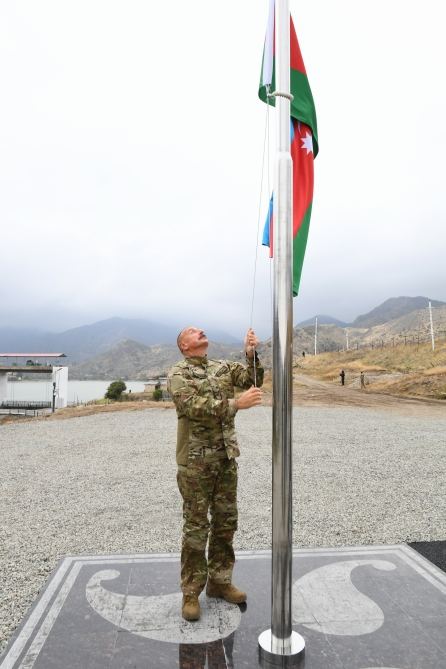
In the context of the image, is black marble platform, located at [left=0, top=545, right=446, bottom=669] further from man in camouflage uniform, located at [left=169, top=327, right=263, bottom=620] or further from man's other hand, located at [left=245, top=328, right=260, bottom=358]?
man's other hand, located at [left=245, top=328, right=260, bottom=358]

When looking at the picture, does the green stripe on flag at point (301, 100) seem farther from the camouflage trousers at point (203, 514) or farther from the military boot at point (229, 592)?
the military boot at point (229, 592)

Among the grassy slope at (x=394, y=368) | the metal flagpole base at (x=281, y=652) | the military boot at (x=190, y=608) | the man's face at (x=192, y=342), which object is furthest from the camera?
the grassy slope at (x=394, y=368)

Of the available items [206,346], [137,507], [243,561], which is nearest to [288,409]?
[206,346]

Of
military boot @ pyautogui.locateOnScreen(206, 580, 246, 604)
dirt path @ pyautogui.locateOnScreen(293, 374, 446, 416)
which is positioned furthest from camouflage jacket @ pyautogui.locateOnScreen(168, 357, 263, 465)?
dirt path @ pyautogui.locateOnScreen(293, 374, 446, 416)

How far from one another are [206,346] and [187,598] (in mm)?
2024

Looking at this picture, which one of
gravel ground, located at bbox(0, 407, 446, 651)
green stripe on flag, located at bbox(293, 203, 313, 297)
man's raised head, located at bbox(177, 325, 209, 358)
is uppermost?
green stripe on flag, located at bbox(293, 203, 313, 297)

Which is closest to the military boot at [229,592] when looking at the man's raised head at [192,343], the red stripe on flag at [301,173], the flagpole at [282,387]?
the flagpole at [282,387]

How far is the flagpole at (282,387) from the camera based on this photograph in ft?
10.3

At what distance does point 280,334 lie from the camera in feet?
10.7

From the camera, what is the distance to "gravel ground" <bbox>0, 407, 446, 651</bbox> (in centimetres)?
544

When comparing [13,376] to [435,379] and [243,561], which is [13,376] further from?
[243,561]

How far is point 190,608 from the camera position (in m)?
3.57

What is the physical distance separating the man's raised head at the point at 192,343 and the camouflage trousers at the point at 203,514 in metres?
0.90

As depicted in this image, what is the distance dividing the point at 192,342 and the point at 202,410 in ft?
2.19
